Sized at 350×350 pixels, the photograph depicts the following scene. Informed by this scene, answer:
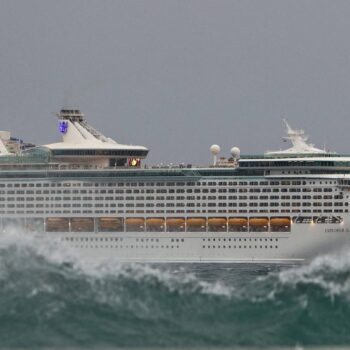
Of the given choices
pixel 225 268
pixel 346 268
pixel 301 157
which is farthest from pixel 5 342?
pixel 301 157

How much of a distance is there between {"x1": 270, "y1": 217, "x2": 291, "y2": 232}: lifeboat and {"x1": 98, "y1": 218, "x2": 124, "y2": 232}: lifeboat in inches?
476

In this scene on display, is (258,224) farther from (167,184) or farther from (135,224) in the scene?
(135,224)

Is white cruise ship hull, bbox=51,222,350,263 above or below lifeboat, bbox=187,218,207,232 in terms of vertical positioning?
below

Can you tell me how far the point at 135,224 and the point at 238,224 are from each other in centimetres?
835

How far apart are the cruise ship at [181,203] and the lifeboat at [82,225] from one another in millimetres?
80

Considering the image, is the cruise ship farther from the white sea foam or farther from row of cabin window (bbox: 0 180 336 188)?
the white sea foam

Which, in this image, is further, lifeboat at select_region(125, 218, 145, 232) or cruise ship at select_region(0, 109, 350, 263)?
lifeboat at select_region(125, 218, 145, 232)

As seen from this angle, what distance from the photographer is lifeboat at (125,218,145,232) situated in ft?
321

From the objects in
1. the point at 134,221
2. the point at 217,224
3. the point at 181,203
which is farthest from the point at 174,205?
the point at 217,224

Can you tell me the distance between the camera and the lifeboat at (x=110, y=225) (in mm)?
98438

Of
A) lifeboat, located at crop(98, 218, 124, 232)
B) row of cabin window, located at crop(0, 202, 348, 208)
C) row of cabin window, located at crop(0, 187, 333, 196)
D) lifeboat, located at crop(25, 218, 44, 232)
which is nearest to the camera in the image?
row of cabin window, located at crop(0, 202, 348, 208)

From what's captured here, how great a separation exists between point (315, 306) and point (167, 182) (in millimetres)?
40371

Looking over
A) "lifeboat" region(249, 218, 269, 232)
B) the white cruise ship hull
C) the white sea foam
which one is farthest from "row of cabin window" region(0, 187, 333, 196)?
the white sea foam

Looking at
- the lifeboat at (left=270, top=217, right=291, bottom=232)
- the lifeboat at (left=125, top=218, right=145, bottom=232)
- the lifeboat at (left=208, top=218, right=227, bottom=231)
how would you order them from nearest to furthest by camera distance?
the lifeboat at (left=270, top=217, right=291, bottom=232)
the lifeboat at (left=208, top=218, right=227, bottom=231)
the lifeboat at (left=125, top=218, right=145, bottom=232)
